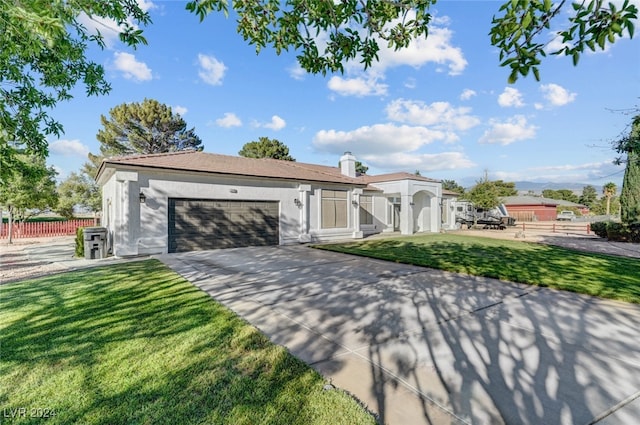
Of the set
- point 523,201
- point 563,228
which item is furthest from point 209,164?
point 523,201

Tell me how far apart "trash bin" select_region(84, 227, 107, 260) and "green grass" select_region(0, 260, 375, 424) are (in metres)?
6.26

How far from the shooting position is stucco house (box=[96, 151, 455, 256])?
11.3 metres

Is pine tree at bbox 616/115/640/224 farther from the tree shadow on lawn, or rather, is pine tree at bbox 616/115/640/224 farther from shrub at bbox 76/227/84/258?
shrub at bbox 76/227/84/258

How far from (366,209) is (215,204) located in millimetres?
11156

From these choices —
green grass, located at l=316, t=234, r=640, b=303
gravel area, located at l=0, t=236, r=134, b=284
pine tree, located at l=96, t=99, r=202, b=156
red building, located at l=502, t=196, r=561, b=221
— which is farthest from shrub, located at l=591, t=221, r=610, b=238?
pine tree, located at l=96, t=99, r=202, b=156

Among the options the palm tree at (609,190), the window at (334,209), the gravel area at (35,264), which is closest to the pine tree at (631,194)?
the window at (334,209)

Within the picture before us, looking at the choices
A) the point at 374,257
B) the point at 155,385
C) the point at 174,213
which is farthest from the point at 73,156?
the point at 155,385

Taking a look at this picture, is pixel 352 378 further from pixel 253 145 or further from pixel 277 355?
pixel 253 145

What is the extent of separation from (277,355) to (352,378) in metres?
0.91

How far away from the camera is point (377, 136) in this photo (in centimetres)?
3144

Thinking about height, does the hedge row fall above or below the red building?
below

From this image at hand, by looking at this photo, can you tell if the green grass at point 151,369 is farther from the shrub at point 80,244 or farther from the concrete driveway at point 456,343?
the shrub at point 80,244

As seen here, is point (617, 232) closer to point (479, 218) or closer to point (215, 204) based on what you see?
point (479, 218)

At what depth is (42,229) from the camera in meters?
20.7
